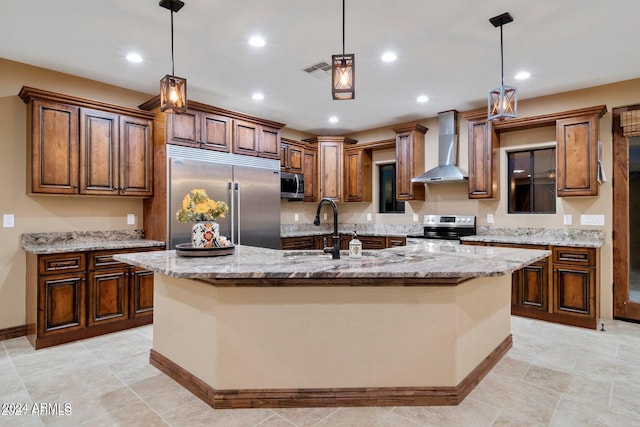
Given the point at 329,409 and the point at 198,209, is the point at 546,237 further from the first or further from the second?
the point at 198,209

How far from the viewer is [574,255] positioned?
396 centimetres

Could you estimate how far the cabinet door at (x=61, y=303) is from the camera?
130 inches

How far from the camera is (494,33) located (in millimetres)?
3086

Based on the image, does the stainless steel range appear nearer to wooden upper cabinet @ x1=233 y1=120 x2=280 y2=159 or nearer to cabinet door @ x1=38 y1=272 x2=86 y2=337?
wooden upper cabinet @ x1=233 y1=120 x2=280 y2=159

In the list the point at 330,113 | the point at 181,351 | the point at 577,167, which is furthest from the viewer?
the point at 330,113

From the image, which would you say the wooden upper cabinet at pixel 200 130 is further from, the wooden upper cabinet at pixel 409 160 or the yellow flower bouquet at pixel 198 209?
the wooden upper cabinet at pixel 409 160

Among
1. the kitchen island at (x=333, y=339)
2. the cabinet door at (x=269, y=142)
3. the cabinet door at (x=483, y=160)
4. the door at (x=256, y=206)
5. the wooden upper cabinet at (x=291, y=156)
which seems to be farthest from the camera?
the wooden upper cabinet at (x=291, y=156)

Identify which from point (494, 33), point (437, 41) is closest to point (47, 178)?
point (437, 41)

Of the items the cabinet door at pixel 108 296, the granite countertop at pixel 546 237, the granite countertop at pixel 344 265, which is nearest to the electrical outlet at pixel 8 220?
the cabinet door at pixel 108 296

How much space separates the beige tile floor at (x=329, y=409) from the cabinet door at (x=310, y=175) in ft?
11.7

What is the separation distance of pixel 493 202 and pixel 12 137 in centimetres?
563

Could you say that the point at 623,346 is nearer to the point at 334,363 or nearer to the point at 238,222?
the point at 334,363

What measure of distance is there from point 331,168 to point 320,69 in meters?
2.70

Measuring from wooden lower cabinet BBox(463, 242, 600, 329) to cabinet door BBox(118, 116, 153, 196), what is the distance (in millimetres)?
4272
